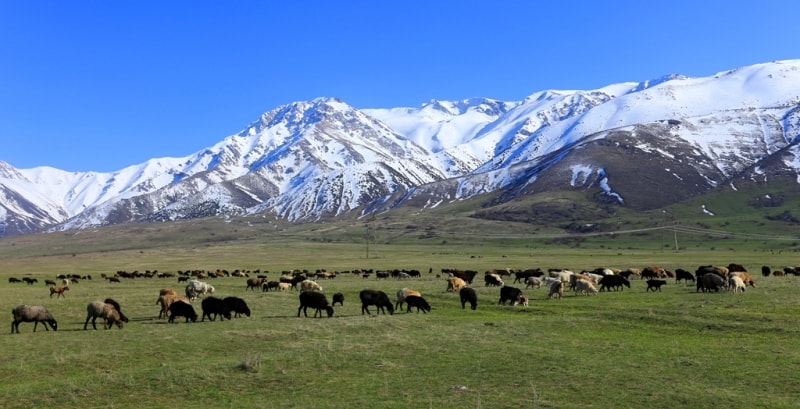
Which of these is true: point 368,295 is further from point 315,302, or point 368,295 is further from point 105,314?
point 105,314

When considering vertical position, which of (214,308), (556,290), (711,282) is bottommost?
(214,308)

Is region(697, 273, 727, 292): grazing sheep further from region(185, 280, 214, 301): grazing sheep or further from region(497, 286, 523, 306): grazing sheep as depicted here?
region(185, 280, 214, 301): grazing sheep

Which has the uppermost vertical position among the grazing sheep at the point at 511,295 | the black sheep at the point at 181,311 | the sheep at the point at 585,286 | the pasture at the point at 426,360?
the sheep at the point at 585,286

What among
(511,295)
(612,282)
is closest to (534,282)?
(612,282)

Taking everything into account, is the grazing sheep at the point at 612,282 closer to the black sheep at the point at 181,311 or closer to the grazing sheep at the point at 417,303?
the grazing sheep at the point at 417,303

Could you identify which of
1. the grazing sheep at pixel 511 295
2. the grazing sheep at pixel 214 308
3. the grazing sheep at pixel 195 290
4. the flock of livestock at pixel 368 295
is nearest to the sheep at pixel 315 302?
the flock of livestock at pixel 368 295

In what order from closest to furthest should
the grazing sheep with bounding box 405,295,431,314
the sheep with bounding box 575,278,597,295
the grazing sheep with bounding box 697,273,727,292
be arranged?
the grazing sheep with bounding box 405,295,431,314
the grazing sheep with bounding box 697,273,727,292
the sheep with bounding box 575,278,597,295

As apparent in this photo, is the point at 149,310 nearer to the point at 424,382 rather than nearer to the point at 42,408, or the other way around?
the point at 42,408

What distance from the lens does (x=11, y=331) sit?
1157 inches

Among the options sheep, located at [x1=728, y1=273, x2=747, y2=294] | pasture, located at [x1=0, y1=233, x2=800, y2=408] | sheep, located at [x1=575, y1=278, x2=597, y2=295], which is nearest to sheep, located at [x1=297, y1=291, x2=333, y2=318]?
pasture, located at [x1=0, y1=233, x2=800, y2=408]

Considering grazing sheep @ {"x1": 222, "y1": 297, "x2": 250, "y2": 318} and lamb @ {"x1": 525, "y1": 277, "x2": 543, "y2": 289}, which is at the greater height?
lamb @ {"x1": 525, "y1": 277, "x2": 543, "y2": 289}

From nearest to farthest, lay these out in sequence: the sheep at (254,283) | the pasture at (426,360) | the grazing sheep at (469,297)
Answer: the pasture at (426,360), the grazing sheep at (469,297), the sheep at (254,283)

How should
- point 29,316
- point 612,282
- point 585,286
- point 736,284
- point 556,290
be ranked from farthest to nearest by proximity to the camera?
point 612,282 → point 585,286 → point 556,290 → point 736,284 → point 29,316

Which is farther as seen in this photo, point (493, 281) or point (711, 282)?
point (493, 281)
